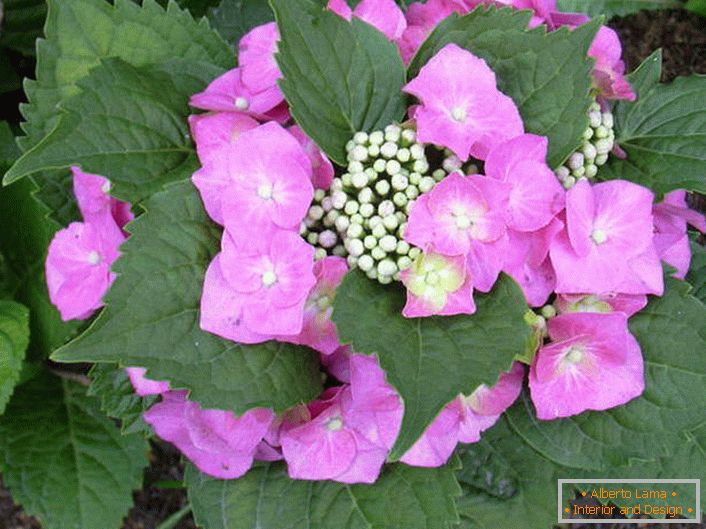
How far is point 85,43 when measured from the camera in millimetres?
1062

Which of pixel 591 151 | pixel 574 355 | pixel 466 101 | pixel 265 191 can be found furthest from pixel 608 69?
pixel 265 191

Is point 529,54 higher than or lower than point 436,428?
higher

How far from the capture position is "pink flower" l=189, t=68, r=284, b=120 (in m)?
0.94

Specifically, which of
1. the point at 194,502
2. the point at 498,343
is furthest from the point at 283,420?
the point at 498,343

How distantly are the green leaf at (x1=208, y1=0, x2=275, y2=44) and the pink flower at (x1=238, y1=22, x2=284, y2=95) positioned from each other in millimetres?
356

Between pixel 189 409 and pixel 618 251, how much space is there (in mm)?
508

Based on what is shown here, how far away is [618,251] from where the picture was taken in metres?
0.88

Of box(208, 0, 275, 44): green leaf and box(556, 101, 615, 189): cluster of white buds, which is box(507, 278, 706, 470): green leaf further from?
box(208, 0, 275, 44): green leaf

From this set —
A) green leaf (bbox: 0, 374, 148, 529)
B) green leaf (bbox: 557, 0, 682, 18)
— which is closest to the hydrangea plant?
green leaf (bbox: 557, 0, 682, 18)

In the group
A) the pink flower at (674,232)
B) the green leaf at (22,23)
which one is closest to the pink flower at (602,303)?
the pink flower at (674,232)

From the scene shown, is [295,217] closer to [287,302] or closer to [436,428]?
[287,302]

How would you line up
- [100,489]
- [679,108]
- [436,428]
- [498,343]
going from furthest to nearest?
[100,489]
[679,108]
[436,428]
[498,343]

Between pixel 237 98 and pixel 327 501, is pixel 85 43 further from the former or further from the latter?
pixel 327 501

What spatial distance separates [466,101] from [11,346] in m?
0.81
